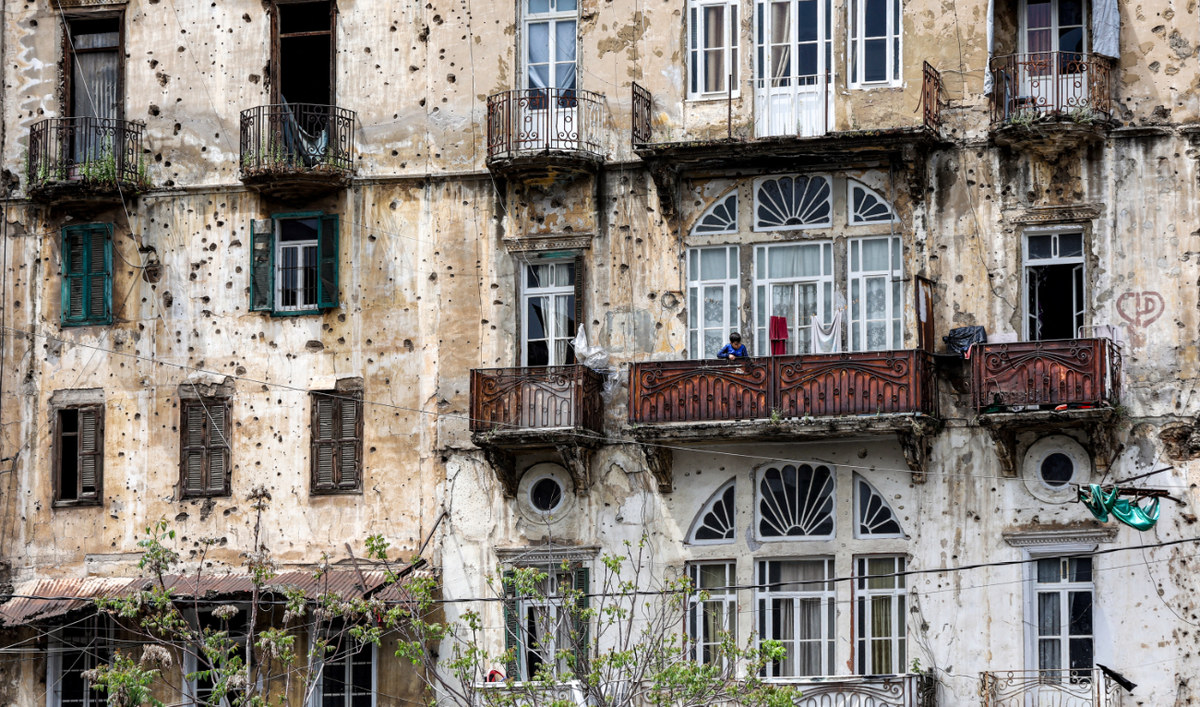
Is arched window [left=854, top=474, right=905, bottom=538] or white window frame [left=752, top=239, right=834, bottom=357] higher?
white window frame [left=752, top=239, right=834, bottom=357]

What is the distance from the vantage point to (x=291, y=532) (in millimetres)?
36469

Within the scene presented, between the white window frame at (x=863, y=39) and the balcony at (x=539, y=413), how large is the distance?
5727 mm

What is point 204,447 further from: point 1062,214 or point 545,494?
point 1062,214

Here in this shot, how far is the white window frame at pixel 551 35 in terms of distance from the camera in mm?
36812

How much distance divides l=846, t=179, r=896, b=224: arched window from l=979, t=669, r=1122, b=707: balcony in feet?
21.8

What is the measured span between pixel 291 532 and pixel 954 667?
9887 mm

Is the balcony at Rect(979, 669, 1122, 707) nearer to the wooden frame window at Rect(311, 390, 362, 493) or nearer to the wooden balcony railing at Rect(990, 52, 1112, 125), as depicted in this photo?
the wooden balcony railing at Rect(990, 52, 1112, 125)

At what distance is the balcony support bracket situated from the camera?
116 ft

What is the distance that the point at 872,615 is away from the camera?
113 feet

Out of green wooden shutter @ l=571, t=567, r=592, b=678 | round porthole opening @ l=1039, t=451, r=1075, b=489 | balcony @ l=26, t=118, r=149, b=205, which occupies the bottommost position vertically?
green wooden shutter @ l=571, t=567, r=592, b=678

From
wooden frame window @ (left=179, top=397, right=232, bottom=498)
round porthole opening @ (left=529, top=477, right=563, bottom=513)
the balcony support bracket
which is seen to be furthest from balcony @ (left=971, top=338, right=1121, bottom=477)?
wooden frame window @ (left=179, top=397, right=232, bottom=498)

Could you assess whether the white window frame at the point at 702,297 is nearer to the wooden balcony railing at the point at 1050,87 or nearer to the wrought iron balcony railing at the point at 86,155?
the wooden balcony railing at the point at 1050,87

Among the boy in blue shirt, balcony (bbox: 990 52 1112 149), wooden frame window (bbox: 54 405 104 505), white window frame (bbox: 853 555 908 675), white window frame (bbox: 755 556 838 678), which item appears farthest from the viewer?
wooden frame window (bbox: 54 405 104 505)

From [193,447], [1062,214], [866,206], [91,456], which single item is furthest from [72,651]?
[1062,214]
